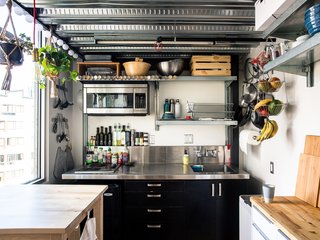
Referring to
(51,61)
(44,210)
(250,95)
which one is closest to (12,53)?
(51,61)

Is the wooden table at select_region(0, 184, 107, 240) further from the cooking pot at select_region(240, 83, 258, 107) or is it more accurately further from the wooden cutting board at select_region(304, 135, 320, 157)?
the cooking pot at select_region(240, 83, 258, 107)

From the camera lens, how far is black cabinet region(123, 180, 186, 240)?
2604 mm

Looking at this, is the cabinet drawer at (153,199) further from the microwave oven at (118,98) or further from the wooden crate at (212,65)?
the wooden crate at (212,65)

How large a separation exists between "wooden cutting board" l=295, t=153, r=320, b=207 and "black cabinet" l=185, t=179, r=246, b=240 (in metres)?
1.06

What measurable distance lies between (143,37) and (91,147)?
5.62 feet

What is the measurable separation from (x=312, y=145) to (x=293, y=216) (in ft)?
1.94

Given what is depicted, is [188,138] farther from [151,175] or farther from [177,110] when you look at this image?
[151,175]

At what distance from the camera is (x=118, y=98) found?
301cm

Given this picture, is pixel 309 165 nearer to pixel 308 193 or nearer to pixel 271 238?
pixel 308 193

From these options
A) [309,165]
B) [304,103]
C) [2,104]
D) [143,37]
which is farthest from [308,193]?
[2,104]

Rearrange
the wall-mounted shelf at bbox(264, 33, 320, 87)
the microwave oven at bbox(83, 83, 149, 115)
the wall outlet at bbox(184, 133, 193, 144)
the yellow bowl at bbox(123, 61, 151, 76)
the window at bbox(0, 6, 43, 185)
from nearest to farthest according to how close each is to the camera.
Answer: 1. the wall-mounted shelf at bbox(264, 33, 320, 87)
2. the window at bbox(0, 6, 43, 185)
3. the yellow bowl at bbox(123, 61, 151, 76)
4. the microwave oven at bbox(83, 83, 149, 115)
5. the wall outlet at bbox(184, 133, 193, 144)

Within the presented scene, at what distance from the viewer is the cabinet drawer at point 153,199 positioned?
2604 millimetres

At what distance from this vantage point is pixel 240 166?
10.8 feet

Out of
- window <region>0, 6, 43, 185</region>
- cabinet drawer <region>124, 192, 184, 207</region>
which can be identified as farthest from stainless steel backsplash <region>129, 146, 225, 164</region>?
window <region>0, 6, 43, 185</region>
